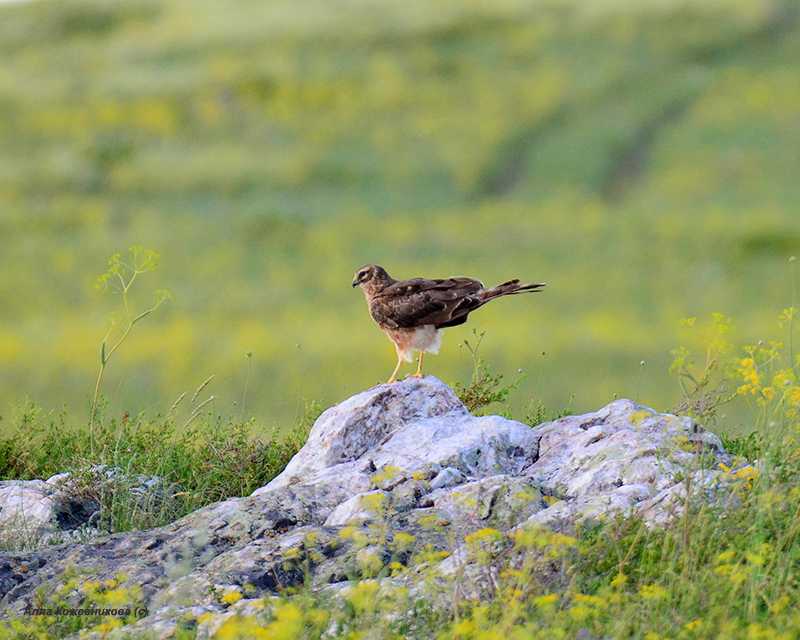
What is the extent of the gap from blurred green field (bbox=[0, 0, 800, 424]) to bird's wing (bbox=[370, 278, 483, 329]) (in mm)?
11474

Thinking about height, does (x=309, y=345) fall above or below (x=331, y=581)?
below

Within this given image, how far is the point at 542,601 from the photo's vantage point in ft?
17.6

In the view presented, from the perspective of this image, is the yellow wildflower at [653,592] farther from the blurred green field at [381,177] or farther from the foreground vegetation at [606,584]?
the blurred green field at [381,177]

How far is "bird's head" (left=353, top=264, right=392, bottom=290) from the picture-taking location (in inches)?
410

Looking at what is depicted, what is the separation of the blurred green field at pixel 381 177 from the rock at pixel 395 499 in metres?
12.6

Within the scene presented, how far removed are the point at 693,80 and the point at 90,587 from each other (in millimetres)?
43240

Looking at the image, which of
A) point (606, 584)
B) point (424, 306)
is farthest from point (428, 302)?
point (606, 584)

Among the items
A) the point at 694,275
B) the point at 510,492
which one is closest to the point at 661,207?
the point at 694,275

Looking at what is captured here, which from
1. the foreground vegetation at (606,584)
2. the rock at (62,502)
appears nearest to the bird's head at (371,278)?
the rock at (62,502)

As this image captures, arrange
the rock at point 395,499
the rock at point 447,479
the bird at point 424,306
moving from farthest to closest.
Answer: the bird at point 424,306, the rock at point 447,479, the rock at point 395,499

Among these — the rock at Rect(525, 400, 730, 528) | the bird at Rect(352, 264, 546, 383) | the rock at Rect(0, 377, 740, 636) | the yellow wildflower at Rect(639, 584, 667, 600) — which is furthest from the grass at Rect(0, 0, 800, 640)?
the yellow wildflower at Rect(639, 584, 667, 600)

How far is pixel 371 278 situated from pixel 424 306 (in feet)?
2.14

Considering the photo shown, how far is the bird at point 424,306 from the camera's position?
9.99 metres

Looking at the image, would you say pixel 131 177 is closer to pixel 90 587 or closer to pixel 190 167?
pixel 190 167
